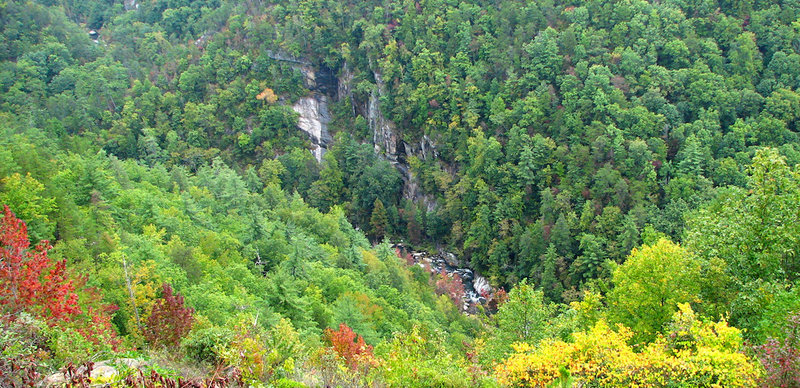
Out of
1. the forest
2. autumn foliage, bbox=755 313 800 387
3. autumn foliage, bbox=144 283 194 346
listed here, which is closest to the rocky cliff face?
the forest

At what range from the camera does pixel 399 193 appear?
271 ft

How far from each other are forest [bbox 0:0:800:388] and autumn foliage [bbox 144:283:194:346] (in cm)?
9

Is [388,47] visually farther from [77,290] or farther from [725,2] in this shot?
[77,290]

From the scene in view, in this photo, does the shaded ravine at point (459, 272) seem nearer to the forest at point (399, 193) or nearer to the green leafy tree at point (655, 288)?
the forest at point (399, 193)

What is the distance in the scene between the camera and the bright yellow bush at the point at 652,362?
43.5 ft

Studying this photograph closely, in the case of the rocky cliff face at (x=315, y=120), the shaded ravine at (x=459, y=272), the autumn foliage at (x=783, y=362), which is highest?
the autumn foliage at (x=783, y=362)

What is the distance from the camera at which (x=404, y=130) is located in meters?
83.1

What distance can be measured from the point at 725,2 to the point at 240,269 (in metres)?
67.5

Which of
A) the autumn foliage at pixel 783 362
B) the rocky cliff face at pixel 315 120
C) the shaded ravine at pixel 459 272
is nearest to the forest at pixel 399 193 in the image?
the autumn foliage at pixel 783 362

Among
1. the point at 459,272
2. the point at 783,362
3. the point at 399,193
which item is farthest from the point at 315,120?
the point at 783,362

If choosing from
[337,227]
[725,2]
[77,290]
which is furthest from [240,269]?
[725,2]

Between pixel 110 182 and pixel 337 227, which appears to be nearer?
pixel 110 182

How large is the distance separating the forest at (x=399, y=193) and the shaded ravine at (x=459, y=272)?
79 cm

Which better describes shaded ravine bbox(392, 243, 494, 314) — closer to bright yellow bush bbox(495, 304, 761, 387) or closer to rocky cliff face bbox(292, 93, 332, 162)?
rocky cliff face bbox(292, 93, 332, 162)
